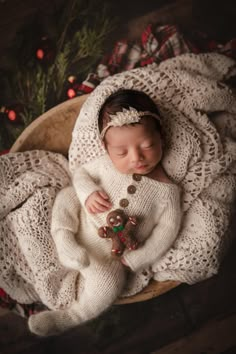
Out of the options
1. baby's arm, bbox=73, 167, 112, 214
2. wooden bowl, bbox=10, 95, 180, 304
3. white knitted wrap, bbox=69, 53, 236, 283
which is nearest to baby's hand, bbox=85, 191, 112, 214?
baby's arm, bbox=73, 167, 112, 214

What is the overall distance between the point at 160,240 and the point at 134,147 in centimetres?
25

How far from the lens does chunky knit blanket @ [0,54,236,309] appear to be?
3.21 feet

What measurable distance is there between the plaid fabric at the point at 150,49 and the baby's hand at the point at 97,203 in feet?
1.18

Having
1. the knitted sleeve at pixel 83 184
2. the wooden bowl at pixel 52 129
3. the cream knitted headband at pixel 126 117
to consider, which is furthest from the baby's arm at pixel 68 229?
the cream knitted headband at pixel 126 117

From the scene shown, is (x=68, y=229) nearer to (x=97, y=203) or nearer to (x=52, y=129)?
(x=97, y=203)

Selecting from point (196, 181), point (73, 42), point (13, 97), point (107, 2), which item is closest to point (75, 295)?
point (196, 181)

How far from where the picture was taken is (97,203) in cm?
95

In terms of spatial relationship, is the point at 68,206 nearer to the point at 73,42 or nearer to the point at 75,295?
the point at 75,295

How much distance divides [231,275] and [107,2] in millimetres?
831

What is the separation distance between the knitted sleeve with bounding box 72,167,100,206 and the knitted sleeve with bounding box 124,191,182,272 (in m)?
0.18

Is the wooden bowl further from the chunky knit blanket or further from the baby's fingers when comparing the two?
the baby's fingers

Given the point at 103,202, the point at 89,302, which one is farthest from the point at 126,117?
the point at 89,302

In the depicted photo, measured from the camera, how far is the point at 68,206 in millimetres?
999

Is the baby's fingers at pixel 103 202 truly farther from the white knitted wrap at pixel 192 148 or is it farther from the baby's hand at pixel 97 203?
the white knitted wrap at pixel 192 148
